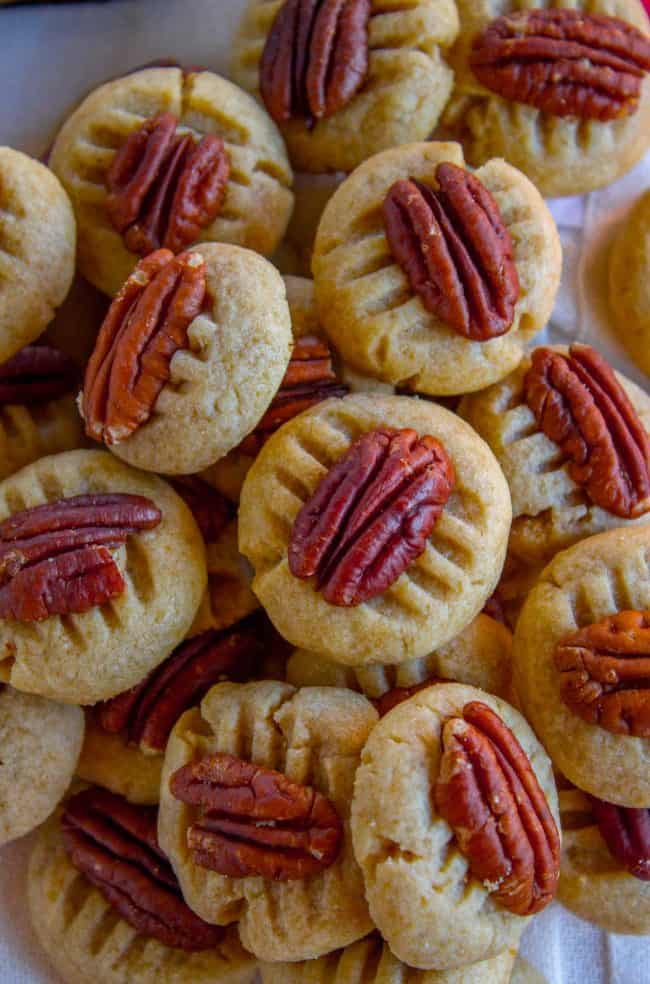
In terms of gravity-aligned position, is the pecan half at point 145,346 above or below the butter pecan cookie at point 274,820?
above

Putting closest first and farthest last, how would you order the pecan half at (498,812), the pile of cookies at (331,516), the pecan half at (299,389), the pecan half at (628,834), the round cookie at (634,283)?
the pecan half at (498,812), the pile of cookies at (331,516), the pecan half at (628,834), the pecan half at (299,389), the round cookie at (634,283)

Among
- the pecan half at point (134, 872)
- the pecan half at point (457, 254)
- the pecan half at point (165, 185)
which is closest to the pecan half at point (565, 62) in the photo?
the pecan half at point (457, 254)

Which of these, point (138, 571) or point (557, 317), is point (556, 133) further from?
point (138, 571)

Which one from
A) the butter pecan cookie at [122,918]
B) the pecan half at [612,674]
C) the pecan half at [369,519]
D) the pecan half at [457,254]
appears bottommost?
the butter pecan cookie at [122,918]

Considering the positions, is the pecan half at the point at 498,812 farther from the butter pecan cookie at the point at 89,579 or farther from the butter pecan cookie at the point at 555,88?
the butter pecan cookie at the point at 555,88

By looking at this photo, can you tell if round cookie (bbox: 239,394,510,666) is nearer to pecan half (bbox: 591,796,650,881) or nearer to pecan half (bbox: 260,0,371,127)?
pecan half (bbox: 591,796,650,881)

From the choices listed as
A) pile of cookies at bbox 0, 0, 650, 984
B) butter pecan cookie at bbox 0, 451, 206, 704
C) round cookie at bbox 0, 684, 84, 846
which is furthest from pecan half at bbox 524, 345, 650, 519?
round cookie at bbox 0, 684, 84, 846

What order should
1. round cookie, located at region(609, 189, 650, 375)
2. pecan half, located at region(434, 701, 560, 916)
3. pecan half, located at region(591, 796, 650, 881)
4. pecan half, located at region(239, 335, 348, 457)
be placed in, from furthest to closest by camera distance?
round cookie, located at region(609, 189, 650, 375) < pecan half, located at region(239, 335, 348, 457) < pecan half, located at region(591, 796, 650, 881) < pecan half, located at region(434, 701, 560, 916)

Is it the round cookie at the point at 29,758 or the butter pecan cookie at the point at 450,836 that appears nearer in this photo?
the butter pecan cookie at the point at 450,836
